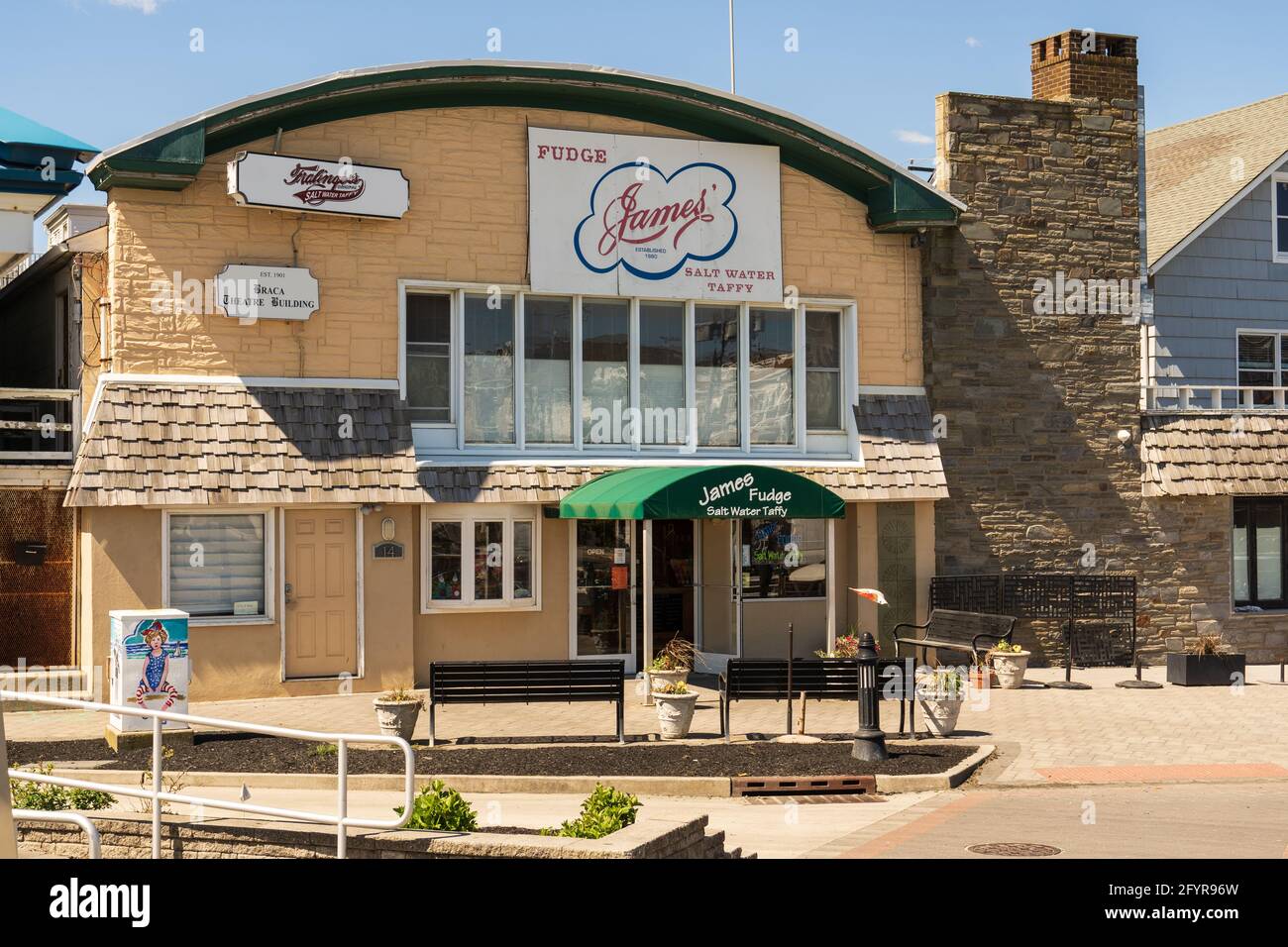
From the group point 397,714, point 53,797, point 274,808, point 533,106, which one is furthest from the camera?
point 533,106

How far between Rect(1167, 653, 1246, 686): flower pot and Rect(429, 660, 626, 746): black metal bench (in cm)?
929

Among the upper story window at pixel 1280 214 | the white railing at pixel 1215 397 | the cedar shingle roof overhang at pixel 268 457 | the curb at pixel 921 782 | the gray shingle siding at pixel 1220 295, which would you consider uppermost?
the upper story window at pixel 1280 214

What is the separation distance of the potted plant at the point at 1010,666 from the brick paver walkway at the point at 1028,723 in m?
0.41

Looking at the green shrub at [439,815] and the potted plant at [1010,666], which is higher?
the green shrub at [439,815]

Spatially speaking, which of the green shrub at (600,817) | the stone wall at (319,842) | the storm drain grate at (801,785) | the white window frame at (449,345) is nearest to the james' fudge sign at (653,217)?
the white window frame at (449,345)

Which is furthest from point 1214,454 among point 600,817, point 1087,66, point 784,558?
point 600,817

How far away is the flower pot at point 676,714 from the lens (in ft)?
50.8

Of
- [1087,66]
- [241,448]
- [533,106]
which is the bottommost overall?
[241,448]

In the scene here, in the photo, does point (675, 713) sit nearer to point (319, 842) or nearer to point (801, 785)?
point (801, 785)

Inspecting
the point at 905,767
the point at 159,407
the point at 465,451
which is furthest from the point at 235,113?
the point at 905,767

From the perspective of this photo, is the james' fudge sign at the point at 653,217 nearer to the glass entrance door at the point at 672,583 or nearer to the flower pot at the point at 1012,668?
the glass entrance door at the point at 672,583

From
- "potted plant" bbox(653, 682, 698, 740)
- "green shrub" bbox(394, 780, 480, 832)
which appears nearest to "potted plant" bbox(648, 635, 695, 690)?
"potted plant" bbox(653, 682, 698, 740)

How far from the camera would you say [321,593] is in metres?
18.8

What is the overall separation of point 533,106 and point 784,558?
7290 millimetres
